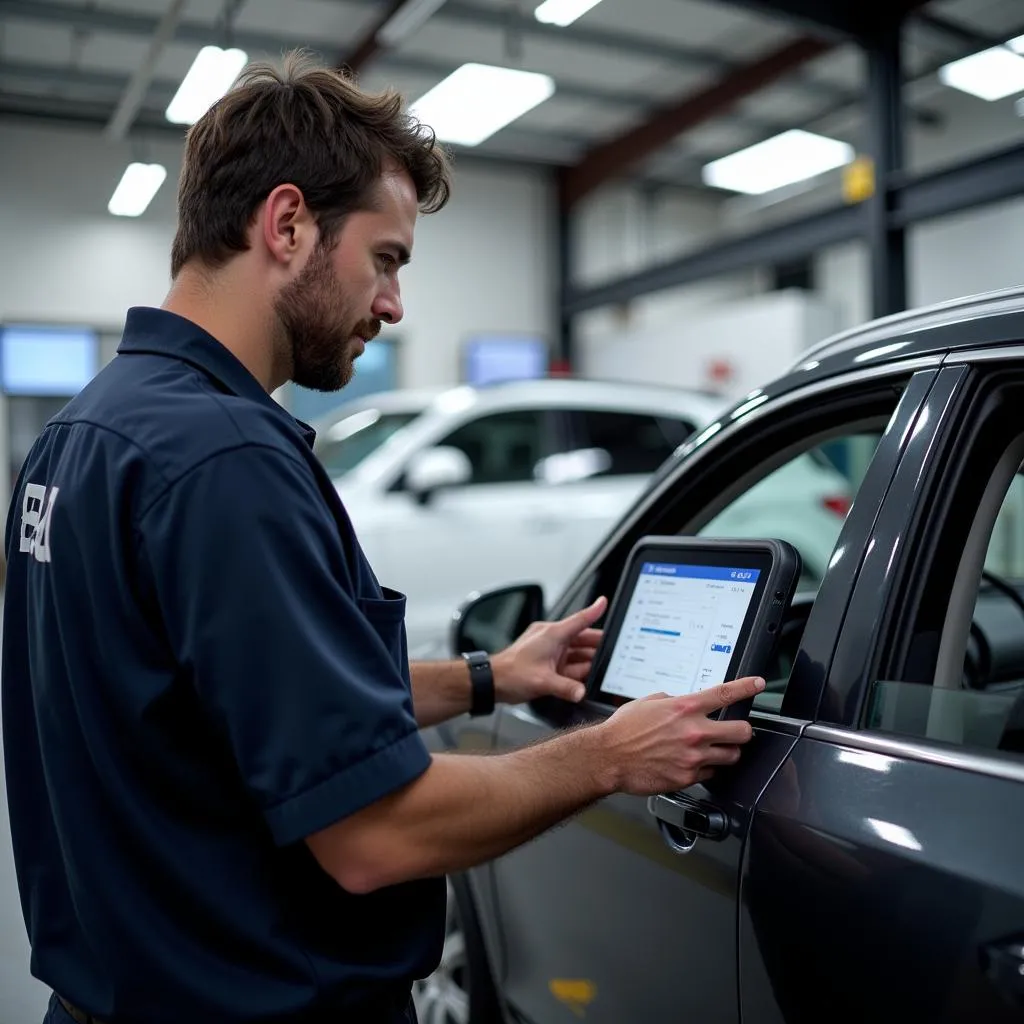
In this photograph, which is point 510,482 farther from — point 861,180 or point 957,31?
point 957,31

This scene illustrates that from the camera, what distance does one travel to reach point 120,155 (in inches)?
341

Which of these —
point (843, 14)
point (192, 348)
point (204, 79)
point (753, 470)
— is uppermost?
point (843, 14)

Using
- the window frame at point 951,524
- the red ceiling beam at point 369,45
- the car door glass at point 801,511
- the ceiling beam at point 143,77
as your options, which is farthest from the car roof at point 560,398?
the window frame at point 951,524

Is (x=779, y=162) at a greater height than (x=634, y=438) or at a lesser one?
greater

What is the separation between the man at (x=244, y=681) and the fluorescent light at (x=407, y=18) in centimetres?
628

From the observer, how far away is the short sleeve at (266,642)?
36.9 inches

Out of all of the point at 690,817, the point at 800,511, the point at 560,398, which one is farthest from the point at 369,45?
the point at 690,817

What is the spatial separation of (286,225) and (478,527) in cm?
460

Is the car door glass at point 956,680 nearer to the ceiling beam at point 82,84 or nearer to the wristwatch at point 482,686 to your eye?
the wristwatch at point 482,686

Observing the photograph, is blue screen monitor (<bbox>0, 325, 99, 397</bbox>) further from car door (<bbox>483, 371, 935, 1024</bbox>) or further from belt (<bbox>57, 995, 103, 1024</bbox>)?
belt (<bbox>57, 995, 103, 1024</bbox>)

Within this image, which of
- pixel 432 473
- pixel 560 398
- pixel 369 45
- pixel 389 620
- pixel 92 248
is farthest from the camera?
pixel 92 248

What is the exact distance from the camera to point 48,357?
823 centimetres

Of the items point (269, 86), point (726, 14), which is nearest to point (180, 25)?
point (726, 14)

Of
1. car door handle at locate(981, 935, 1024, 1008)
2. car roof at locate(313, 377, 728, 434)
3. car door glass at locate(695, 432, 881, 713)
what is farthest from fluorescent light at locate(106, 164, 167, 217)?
car door handle at locate(981, 935, 1024, 1008)
